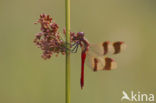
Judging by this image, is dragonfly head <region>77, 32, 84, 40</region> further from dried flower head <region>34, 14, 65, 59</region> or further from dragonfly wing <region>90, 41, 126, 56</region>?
dragonfly wing <region>90, 41, 126, 56</region>

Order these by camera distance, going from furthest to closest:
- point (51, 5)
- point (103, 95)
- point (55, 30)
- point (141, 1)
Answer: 1. point (141, 1)
2. point (51, 5)
3. point (103, 95)
4. point (55, 30)

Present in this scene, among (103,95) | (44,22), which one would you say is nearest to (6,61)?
(103,95)

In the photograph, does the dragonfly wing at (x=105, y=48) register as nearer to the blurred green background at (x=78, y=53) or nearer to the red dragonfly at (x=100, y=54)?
the red dragonfly at (x=100, y=54)

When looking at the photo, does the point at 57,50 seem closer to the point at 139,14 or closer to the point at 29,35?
the point at 29,35

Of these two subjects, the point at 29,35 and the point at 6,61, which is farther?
the point at 29,35

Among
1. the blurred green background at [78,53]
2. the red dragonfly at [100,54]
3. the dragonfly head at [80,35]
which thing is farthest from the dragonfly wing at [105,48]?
the blurred green background at [78,53]

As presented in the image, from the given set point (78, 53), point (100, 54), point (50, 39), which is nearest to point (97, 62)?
point (100, 54)
